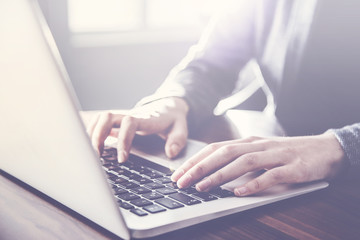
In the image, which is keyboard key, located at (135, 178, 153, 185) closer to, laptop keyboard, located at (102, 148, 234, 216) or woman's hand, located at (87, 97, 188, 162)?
laptop keyboard, located at (102, 148, 234, 216)

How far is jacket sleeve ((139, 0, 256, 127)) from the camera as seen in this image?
1002 millimetres

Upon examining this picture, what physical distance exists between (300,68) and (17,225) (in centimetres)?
87

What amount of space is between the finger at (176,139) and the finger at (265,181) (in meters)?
0.21

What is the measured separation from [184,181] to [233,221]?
8 cm

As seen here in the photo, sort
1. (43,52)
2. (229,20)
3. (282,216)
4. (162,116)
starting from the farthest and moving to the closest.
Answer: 1. (229,20)
2. (162,116)
3. (282,216)
4. (43,52)

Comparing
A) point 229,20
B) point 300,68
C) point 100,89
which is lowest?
point 100,89

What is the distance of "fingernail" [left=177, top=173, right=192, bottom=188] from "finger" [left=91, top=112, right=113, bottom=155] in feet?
0.70

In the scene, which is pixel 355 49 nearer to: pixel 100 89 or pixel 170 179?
pixel 170 179

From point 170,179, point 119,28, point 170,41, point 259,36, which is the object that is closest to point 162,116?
point 170,179

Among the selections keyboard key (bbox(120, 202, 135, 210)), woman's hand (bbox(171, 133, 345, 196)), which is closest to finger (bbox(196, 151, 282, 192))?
woman's hand (bbox(171, 133, 345, 196))

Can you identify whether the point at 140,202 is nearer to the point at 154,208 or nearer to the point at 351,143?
the point at 154,208

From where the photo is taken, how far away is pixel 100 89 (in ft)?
8.30

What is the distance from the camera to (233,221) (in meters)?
0.48

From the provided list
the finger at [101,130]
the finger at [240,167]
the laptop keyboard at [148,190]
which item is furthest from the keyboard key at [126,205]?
the finger at [101,130]
